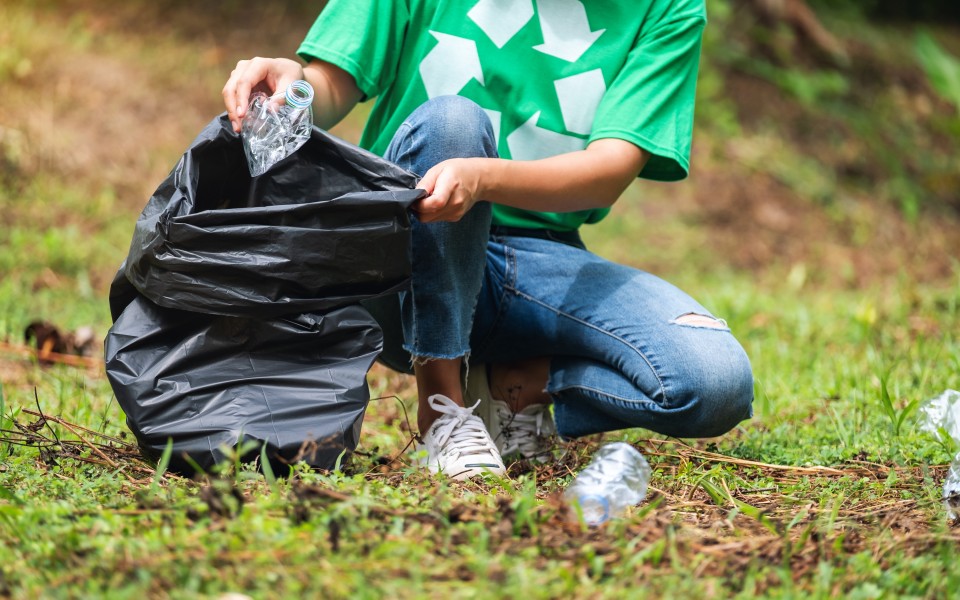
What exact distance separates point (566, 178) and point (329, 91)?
0.60 m

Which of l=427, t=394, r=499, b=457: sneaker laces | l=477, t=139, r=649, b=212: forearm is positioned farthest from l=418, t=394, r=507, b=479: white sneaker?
l=477, t=139, r=649, b=212: forearm

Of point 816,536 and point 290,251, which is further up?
point 290,251

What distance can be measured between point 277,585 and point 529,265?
121 centimetres

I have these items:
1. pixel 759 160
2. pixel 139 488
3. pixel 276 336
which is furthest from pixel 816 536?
pixel 759 160

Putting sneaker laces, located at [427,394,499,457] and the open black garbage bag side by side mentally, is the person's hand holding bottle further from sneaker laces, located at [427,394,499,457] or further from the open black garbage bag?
sneaker laces, located at [427,394,499,457]

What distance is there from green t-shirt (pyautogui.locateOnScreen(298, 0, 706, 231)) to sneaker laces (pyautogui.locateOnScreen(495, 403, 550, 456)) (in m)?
0.49

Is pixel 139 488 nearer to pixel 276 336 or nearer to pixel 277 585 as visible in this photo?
pixel 276 336

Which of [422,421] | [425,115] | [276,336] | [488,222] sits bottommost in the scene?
[422,421]

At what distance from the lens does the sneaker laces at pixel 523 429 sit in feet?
8.19

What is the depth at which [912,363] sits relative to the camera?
10.7ft

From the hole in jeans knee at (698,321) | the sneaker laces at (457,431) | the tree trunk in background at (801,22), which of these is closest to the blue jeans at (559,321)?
the hole in jeans knee at (698,321)

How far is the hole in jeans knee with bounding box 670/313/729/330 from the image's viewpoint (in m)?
2.28

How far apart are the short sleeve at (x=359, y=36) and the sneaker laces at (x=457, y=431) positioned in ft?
2.56

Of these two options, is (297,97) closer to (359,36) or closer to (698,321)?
(359,36)
